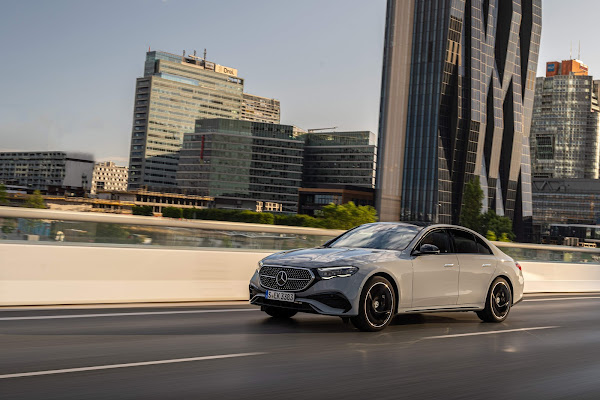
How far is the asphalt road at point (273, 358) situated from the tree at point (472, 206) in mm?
99327

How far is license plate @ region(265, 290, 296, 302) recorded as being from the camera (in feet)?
30.1

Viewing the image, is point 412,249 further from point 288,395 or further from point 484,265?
point 288,395

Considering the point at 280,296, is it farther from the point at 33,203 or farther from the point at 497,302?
the point at 33,203

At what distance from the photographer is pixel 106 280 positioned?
11320mm

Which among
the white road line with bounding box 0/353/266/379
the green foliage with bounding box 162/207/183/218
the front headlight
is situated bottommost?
the white road line with bounding box 0/353/266/379

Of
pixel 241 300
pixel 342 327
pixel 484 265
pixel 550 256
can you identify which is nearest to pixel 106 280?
pixel 241 300

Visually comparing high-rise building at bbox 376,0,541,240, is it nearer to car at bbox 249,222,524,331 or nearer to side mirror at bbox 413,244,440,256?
car at bbox 249,222,524,331

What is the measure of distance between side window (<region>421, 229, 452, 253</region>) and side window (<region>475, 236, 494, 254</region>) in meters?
0.77

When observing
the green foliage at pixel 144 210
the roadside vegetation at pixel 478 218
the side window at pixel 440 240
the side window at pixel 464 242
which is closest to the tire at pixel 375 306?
the side window at pixel 440 240

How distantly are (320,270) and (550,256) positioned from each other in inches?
538

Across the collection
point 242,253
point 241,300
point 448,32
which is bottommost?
point 241,300

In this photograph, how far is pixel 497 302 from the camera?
1165 centimetres

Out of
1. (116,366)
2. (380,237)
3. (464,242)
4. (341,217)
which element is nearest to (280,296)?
(380,237)

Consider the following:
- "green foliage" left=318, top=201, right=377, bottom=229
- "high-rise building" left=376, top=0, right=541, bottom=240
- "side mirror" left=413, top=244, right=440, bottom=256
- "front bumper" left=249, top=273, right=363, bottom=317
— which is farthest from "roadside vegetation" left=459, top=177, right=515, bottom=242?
"front bumper" left=249, top=273, right=363, bottom=317
